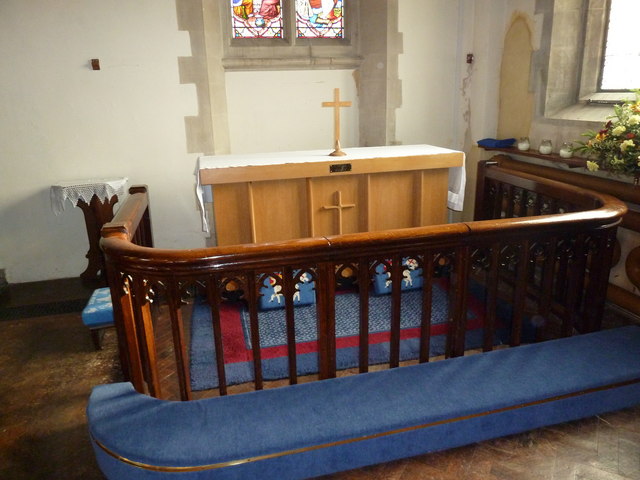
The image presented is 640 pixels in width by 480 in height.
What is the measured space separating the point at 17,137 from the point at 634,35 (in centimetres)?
521

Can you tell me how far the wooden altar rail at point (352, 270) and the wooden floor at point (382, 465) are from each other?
1.48 ft

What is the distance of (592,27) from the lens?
425cm

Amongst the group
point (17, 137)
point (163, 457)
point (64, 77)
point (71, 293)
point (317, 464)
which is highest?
point (64, 77)

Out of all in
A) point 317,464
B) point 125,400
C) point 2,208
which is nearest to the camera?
point 317,464

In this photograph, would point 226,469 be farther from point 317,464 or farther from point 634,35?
→ point 634,35

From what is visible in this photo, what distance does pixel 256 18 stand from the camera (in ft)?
17.1

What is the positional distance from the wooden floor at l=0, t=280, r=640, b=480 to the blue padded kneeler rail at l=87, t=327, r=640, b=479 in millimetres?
53

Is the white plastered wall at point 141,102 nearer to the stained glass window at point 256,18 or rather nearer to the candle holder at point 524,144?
the stained glass window at point 256,18

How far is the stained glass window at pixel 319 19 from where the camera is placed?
533 centimetres

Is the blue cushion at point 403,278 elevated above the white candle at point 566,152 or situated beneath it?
situated beneath

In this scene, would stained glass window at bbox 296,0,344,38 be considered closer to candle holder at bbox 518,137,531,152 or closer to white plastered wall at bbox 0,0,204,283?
white plastered wall at bbox 0,0,204,283

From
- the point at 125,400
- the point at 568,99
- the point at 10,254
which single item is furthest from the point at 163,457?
the point at 568,99

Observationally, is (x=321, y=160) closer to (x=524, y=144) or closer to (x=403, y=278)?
(x=403, y=278)

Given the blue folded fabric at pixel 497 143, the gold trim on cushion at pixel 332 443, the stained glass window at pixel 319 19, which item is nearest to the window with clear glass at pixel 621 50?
the blue folded fabric at pixel 497 143
